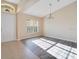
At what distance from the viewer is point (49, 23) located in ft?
28.3

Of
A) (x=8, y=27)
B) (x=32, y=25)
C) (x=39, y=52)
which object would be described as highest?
(x=32, y=25)

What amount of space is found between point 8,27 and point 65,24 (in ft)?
16.8

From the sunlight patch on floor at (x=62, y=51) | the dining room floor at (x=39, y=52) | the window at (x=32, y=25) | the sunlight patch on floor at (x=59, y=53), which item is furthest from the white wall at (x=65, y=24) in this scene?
the sunlight patch on floor at (x=59, y=53)

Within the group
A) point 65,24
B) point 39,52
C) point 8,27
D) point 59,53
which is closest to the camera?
point 59,53

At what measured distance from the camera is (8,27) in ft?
19.8

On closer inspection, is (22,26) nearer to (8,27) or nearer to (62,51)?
(8,27)

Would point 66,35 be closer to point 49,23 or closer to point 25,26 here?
point 49,23

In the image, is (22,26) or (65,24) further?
(22,26)

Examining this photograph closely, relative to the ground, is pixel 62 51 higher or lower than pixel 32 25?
lower

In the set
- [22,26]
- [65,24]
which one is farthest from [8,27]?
[65,24]

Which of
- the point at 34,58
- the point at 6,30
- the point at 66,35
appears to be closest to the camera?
the point at 34,58

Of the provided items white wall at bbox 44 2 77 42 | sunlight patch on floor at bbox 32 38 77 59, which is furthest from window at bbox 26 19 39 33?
sunlight patch on floor at bbox 32 38 77 59

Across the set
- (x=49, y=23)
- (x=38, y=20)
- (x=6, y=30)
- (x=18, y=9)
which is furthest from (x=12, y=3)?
(x=49, y=23)

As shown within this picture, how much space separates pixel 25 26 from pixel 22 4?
2500 millimetres
